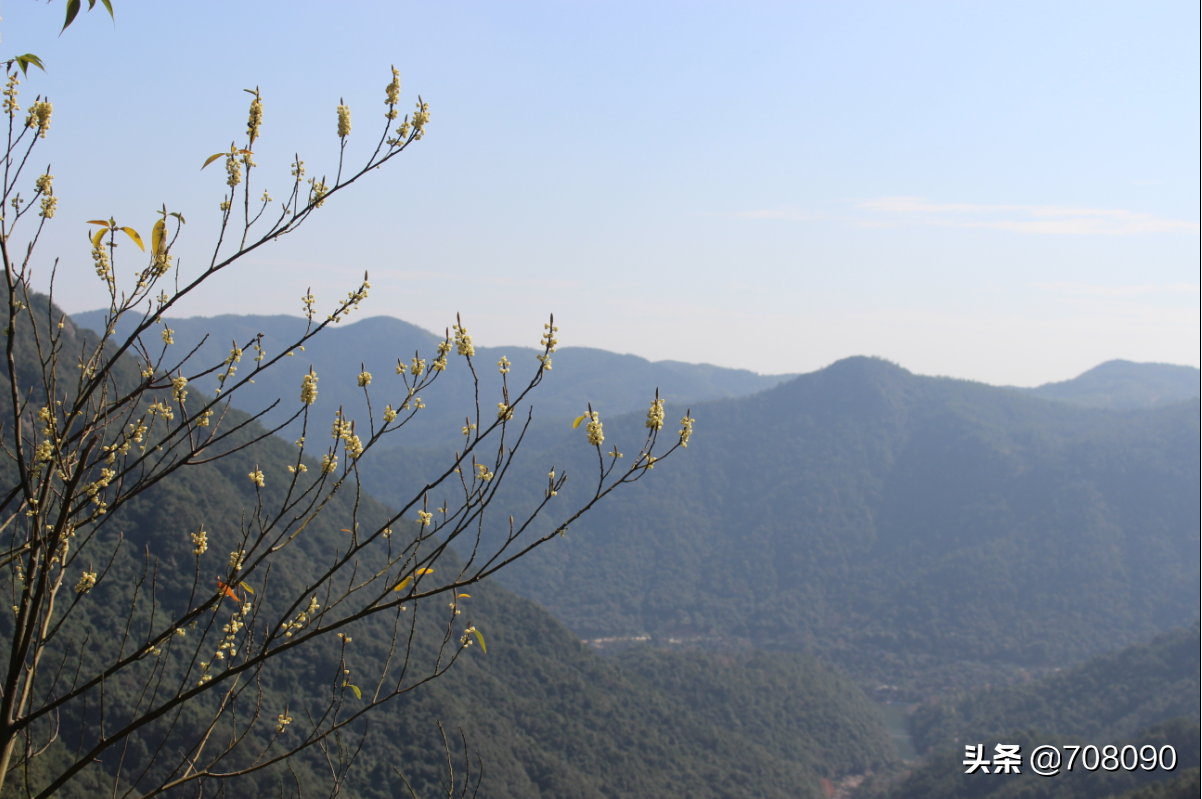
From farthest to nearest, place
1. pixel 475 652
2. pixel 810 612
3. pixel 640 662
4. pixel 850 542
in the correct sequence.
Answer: pixel 850 542
pixel 810 612
pixel 640 662
pixel 475 652

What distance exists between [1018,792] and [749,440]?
107139 millimetres

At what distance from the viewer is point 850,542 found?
5064 inches

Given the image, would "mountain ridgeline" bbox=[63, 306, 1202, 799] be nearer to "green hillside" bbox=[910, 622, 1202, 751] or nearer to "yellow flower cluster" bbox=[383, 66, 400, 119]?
"green hillside" bbox=[910, 622, 1202, 751]

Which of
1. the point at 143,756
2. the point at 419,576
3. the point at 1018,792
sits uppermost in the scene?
the point at 419,576

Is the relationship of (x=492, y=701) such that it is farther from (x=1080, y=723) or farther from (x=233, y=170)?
(x=233, y=170)

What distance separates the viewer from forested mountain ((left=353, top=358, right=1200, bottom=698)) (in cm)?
10162

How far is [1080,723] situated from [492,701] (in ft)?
140

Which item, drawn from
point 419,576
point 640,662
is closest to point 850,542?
point 640,662

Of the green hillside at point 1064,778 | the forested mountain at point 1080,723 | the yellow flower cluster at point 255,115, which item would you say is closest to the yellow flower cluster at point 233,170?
the yellow flower cluster at point 255,115

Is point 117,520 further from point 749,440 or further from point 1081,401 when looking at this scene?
point 1081,401

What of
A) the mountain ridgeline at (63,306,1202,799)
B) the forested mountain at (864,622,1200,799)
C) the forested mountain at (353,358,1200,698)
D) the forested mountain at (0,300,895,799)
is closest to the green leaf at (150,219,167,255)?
the forested mountain at (0,300,895,799)

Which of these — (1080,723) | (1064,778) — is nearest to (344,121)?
(1064,778)

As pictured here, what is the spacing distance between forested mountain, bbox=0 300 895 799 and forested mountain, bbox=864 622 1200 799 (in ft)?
26.6

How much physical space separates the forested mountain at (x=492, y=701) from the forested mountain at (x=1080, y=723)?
810cm
